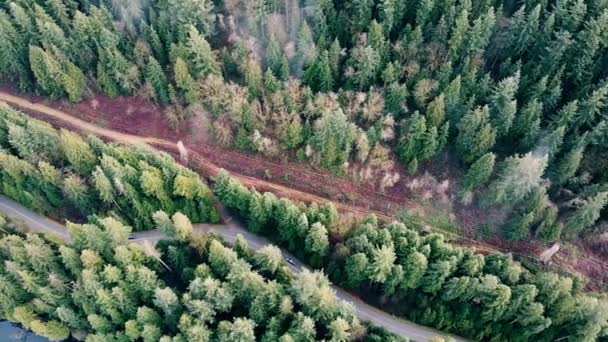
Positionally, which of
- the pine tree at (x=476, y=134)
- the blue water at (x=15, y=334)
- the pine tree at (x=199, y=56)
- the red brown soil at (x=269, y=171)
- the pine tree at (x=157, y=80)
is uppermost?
the pine tree at (x=199, y=56)

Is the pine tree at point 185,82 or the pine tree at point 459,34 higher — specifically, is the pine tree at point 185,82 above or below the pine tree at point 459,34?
below

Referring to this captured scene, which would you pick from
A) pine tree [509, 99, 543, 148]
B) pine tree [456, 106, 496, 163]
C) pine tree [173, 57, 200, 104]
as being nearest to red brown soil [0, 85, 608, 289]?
pine tree [173, 57, 200, 104]

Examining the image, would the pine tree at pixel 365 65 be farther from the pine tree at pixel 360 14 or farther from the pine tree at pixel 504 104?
the pine tree at pixel 504 104

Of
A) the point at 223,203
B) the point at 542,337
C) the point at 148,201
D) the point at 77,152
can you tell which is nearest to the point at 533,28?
the point at 542,337

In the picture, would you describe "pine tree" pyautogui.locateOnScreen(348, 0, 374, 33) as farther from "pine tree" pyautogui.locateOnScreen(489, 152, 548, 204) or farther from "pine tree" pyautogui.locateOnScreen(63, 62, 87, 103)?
"pine tree" pyautogui.locateOnScreen(63, 62, 87, 103)

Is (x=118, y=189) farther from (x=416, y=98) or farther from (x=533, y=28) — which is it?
(x=533, y=28)

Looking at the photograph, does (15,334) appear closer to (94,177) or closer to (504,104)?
(94,177)

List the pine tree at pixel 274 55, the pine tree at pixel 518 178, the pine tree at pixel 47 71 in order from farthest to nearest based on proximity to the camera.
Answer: the pine tree at pixel 47 71, the pine tree at pixel 274 55, the pine tree at pixel 518 178

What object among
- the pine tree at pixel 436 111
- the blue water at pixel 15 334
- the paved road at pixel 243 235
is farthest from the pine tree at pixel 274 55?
the blue water at pixel 15 334

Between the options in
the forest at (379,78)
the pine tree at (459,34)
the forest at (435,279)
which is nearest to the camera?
the forest at (435,279)
